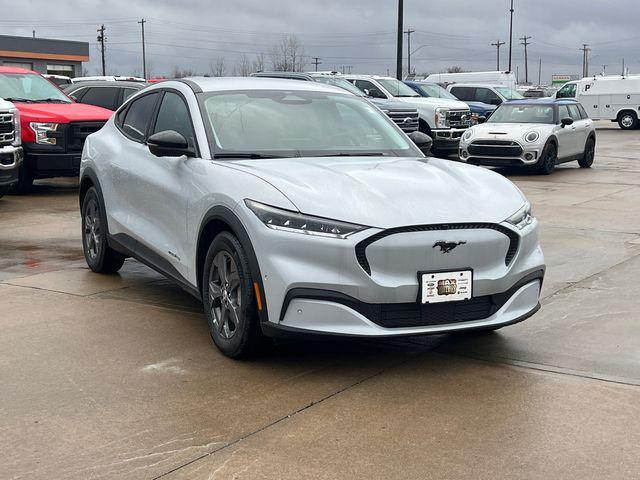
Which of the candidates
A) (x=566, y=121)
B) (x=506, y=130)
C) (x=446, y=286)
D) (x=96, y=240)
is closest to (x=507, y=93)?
(x=566, y=121)

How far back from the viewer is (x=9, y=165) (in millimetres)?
11711

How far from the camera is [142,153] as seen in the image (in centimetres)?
647

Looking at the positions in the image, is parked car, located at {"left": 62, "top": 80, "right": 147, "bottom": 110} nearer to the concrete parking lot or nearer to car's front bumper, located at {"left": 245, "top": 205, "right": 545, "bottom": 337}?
the concrete parking lot

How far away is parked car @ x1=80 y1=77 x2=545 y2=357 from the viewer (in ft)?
15.0

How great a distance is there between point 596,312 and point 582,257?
91.8 inches

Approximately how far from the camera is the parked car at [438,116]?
2020 centimetres

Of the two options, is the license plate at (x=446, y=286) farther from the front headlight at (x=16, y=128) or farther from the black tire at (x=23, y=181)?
the black tire at (x=23, y=181)

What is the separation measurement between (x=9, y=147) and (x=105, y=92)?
5.17 metres

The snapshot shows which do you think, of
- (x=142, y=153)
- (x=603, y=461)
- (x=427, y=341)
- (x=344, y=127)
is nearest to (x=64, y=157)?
(x=142, y=153)

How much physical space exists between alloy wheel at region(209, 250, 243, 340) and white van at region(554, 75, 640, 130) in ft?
109

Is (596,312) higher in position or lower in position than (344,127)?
lower

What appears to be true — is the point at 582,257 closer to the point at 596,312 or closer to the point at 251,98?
the point at 596,312

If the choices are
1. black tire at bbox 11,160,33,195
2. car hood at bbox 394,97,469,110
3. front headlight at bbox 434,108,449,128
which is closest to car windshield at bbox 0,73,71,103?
black tire at bbox 11,160,33,195

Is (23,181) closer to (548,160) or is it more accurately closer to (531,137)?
(531,137)
